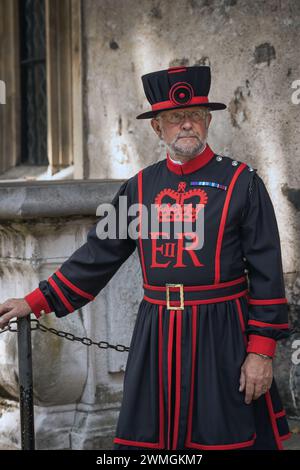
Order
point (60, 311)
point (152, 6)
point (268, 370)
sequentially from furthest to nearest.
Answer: point (152, 6)
point (60, 311)
point (268, 370)

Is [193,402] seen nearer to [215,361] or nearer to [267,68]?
[215,361]

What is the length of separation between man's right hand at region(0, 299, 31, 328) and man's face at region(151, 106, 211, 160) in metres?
→ 0.76

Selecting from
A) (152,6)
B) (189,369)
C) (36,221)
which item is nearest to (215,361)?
(189,369)

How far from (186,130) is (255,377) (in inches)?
32.7

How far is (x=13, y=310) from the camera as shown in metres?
3.56

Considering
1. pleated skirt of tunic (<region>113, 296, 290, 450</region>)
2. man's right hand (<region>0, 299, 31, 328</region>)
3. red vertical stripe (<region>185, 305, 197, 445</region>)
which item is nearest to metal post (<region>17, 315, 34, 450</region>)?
man's right hand (<region>0, 299, 31, 328</region>)

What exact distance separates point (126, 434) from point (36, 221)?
142cm

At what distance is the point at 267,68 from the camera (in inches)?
190

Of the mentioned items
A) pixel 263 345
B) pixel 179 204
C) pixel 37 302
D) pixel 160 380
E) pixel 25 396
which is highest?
pixel 179 204

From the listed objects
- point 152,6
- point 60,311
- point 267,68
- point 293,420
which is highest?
point 152,6

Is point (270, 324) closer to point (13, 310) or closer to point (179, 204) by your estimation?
point (179, 204)

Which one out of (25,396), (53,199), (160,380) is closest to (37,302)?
(25,396)

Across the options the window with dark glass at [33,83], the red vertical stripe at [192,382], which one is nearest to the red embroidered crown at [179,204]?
the red vertical stripe at [192,382]

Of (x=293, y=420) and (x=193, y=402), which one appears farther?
(x=293, y=420)
